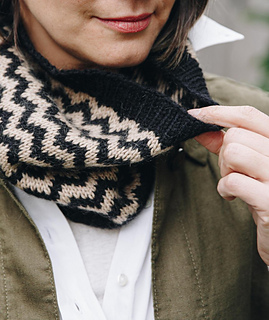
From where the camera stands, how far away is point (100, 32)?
3.91 ft

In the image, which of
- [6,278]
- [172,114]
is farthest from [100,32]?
[6,278]

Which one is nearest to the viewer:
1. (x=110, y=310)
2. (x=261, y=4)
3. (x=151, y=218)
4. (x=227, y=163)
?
(x=227, y=163)

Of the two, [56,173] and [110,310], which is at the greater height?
[56,173]

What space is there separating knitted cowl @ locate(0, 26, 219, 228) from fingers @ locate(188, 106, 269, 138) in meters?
0.04

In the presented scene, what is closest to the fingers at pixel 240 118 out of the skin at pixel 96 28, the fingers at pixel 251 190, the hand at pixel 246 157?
the hand at pixel 246 157

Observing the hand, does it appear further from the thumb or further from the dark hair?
the dark hair

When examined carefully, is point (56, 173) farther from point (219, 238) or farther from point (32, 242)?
point (219, 238)

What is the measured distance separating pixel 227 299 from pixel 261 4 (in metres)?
5.55

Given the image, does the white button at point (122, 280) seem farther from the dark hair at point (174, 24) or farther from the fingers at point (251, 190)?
the dark hair at point (174, 24)

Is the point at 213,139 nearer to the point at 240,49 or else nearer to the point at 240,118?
the point at 240,118

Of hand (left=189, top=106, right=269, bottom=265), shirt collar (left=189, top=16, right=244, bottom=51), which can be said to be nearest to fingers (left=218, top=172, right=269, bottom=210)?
hand (left=189, top=106, right=269, bottom=265)

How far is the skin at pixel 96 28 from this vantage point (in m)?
1.16

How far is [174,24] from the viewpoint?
1.43m

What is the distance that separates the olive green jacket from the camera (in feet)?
3.84
